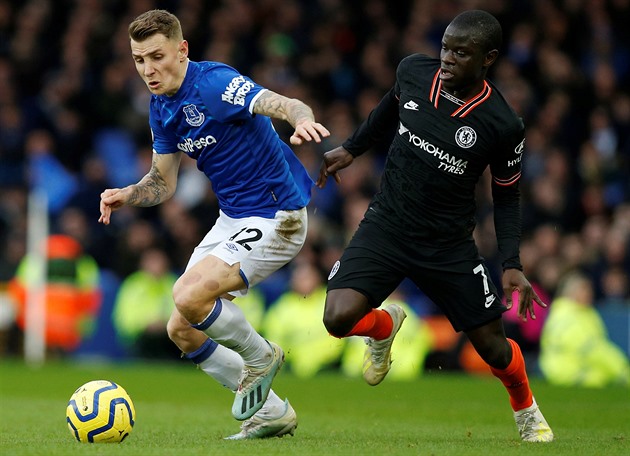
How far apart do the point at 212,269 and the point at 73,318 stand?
10.7m

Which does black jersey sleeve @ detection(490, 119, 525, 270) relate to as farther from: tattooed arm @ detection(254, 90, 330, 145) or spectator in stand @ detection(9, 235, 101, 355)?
spectator in stand @ detection(9, 235, 101, 355)

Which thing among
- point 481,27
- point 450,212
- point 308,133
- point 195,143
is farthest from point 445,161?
point 195,143

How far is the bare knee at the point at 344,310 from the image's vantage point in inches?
292

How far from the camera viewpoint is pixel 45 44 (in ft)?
68.5

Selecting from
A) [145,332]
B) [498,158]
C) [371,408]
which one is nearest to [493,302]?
[498,158]

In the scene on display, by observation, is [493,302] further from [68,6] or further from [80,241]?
[68,6]

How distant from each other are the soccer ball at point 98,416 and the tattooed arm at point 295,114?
77.7 inches

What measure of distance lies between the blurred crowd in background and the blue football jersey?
7813 mm

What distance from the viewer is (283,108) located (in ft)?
23.3

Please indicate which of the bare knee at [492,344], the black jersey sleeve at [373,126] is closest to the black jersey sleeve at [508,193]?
the bare knee at [492,344]

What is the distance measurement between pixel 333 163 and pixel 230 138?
714 mm

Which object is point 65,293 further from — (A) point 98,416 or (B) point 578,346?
(A) point 98,416

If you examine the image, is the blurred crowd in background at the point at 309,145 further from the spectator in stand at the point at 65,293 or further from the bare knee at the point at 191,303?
the bare knee at the point at 191,303

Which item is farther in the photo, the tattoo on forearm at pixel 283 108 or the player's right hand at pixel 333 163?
the player's right hand at pixel 333 163
